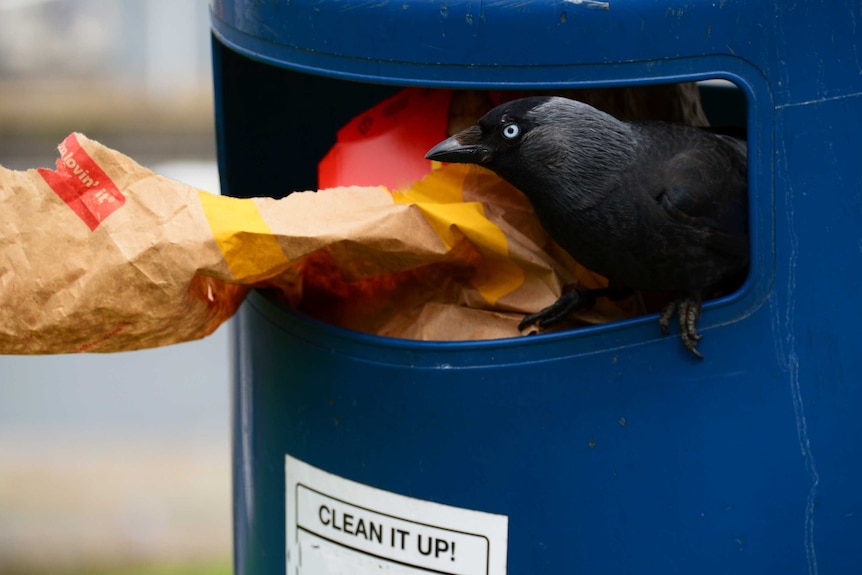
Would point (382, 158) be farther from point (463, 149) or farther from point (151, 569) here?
point (151, 569)

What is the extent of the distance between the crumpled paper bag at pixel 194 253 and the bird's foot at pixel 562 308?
0.7 inches

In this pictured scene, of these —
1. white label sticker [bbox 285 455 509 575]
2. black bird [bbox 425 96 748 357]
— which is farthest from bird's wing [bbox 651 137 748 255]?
white label sticker [bbox 285 455 509 575]

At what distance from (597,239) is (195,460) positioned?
236 centimetres

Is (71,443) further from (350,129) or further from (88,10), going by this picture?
(88,10)

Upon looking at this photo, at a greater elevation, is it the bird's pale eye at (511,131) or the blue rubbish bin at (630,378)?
the bird's pale eye at (511,131)

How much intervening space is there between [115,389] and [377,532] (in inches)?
115

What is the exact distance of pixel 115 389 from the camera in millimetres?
4344

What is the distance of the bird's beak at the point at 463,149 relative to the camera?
1.61 m

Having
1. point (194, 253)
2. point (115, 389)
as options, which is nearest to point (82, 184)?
point (194, 253)

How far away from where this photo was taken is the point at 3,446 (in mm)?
3840

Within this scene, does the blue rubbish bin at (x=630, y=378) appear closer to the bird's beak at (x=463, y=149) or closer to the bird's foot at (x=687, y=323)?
the bird's foot at (x=687, y=323)

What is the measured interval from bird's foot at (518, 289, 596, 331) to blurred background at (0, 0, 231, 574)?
1814mm

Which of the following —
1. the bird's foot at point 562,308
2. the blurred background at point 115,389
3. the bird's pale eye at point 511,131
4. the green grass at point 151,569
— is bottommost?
the bird's foot at point 562,308

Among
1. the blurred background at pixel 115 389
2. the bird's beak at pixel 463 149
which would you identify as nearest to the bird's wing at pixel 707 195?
the bird's beak at pixel 463 149
